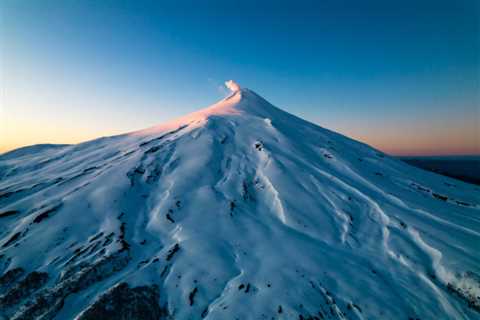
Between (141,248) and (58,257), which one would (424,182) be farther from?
(58,257)

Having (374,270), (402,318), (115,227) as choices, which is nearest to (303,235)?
(374,270)

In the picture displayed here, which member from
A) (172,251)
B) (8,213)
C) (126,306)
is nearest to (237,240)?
(172,251)

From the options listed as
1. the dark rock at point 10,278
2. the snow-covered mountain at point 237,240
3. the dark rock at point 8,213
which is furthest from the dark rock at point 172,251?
the dark rock at point 8,213

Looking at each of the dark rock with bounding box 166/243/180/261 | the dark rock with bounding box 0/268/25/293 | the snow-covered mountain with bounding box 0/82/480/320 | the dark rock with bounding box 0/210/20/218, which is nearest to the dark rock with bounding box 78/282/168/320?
the snow-covered mountain with bounding box 0/82/480/320

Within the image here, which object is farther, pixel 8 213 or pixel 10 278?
pixel 8 213

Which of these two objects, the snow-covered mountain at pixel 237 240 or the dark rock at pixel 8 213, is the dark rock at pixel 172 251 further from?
the dark rock at pixel 8 213

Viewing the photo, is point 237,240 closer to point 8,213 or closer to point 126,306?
point 126,306

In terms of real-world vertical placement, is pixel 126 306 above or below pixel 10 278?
above

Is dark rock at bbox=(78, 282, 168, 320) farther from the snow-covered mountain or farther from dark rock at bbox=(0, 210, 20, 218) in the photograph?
dark rock at bbox=(0, 210, 20, 218)

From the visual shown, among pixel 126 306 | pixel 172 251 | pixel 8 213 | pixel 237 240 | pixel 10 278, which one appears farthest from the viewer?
pixel 8 213
